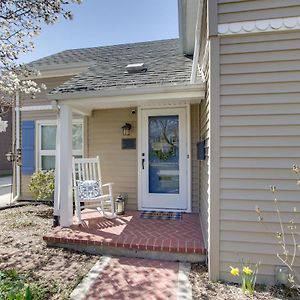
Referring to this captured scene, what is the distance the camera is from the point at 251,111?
2943mm

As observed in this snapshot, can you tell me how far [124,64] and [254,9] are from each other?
407cm

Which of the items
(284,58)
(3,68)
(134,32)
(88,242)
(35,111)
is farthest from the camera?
(134,32)

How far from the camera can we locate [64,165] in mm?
4547

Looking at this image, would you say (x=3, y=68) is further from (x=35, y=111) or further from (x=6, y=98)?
(x=35, y=111)

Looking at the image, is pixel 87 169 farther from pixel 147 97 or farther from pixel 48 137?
pixel 48 137

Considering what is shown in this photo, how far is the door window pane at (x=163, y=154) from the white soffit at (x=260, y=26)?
274cm

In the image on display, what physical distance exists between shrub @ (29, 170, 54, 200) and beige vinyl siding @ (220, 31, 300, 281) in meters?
4.77

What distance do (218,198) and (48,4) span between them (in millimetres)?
3960

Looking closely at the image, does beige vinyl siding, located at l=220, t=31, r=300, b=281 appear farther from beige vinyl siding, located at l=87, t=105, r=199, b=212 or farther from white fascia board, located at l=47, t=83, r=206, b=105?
beige vinyl siding, located at l=87, t=105, r=199, b=212

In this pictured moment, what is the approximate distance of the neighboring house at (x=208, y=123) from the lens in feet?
9.47

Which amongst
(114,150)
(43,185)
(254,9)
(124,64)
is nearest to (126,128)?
(114,150)

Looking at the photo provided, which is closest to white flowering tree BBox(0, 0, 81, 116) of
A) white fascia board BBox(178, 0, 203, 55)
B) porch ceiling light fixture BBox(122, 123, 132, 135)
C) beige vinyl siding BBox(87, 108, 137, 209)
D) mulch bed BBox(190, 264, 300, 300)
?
white fascia board BBox(178, 0, 203, 55)

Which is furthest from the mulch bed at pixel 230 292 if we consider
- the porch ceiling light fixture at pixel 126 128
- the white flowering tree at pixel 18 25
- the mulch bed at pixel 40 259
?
the white flowering tree at pixel 18 25

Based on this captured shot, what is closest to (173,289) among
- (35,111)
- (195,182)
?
(195,182)
